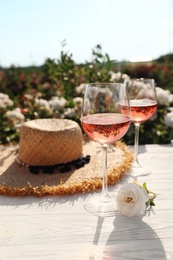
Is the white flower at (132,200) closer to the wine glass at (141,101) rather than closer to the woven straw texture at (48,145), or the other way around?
the wine glass at (141,101)

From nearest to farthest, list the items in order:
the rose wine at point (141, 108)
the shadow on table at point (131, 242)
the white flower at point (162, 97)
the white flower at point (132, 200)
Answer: the shadow on table at point (131, 242), the white flower at point (132, 200), the rose wine at point (141, 108), the white flower at point (162, 97)

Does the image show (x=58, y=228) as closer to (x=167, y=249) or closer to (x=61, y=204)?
(x=61, y=204)

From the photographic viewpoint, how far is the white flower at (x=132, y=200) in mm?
971

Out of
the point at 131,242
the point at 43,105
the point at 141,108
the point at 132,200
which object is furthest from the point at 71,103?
the point at 131,242

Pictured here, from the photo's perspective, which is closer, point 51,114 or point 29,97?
point 51,114

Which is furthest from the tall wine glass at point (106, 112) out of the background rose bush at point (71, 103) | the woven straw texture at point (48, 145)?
the background rose bush at point (71, 103)

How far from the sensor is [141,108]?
54.3 inches

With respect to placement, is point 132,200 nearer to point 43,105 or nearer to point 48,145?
point 48,145

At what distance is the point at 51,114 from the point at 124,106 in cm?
126

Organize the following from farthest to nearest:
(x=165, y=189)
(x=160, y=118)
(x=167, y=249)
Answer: (x=160, y=118) < (x=165, y=189) < (x=167, y=249)

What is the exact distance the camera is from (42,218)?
1.01m

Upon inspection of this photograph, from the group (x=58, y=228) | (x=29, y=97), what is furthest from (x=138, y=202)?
(x=29, y=97)

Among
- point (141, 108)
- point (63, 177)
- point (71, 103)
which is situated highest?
point (141, 108)

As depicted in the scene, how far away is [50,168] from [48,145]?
0.35ft
